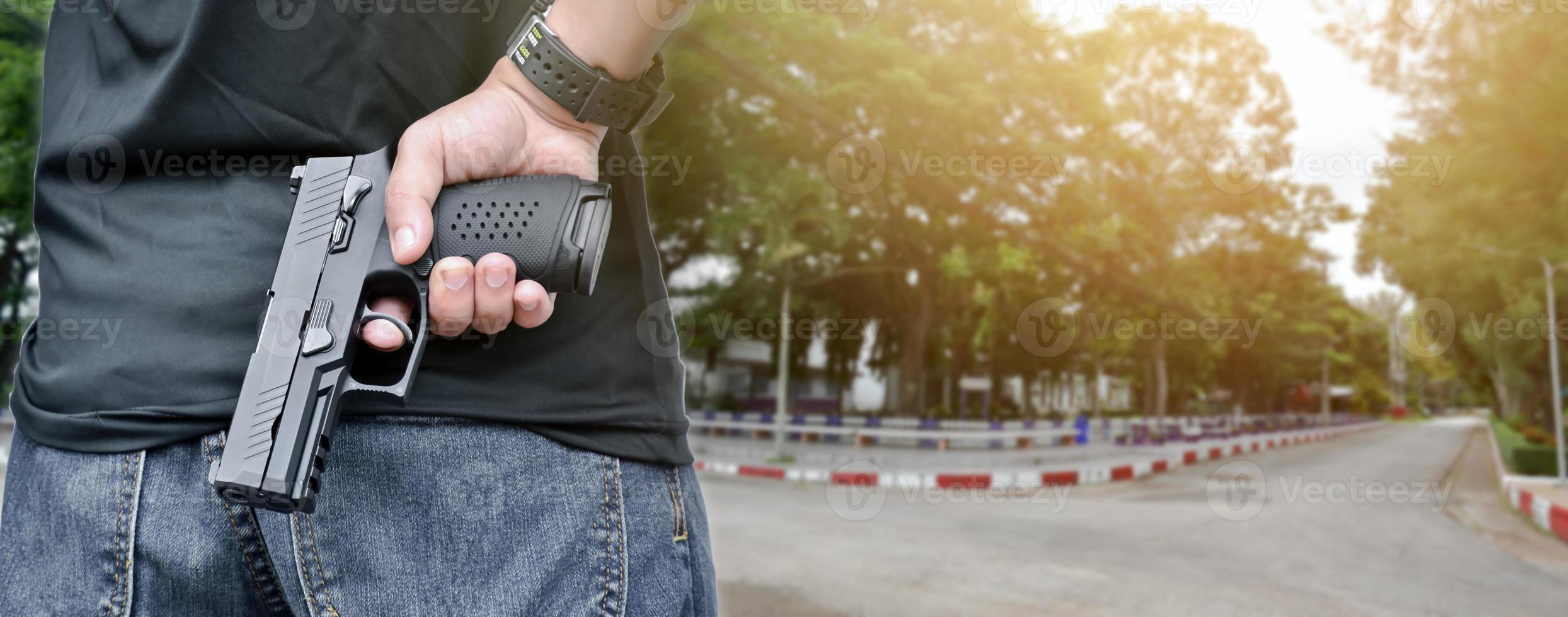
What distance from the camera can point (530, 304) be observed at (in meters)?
0.84

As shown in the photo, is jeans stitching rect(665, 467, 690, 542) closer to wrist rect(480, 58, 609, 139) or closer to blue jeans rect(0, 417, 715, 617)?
blue jeans rect(0, 417, 715, 617)

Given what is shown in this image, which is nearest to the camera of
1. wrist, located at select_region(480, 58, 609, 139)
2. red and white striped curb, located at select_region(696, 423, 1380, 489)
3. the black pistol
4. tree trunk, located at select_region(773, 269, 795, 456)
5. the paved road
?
the black pistol

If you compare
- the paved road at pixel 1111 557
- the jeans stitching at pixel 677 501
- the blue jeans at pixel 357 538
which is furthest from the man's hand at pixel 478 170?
the paved road at pixel 1111 557

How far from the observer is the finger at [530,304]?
32.7 inches

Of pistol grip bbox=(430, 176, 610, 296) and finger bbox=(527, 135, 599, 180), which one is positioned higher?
finger bbox=(527, 135, 599, 180)

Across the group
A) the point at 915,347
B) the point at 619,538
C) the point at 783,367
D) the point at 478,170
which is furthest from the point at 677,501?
the point at 915,347

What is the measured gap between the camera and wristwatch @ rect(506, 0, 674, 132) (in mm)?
909

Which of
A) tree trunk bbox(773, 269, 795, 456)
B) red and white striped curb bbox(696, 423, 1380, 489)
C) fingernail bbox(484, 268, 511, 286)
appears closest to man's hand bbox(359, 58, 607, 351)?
fingernail bbox(484, 268, 511, 286)

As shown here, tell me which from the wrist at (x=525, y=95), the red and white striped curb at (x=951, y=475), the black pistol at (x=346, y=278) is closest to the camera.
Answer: the black pistol at (x=346, y=278)

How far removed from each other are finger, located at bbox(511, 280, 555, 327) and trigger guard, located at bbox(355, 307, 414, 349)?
0.09 meters

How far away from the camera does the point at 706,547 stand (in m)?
1.03

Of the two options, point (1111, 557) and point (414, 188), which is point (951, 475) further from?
point (414, 188)

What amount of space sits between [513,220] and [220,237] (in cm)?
30

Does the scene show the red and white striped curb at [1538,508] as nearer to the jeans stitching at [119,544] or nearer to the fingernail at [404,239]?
the fingernail at [404,239]
